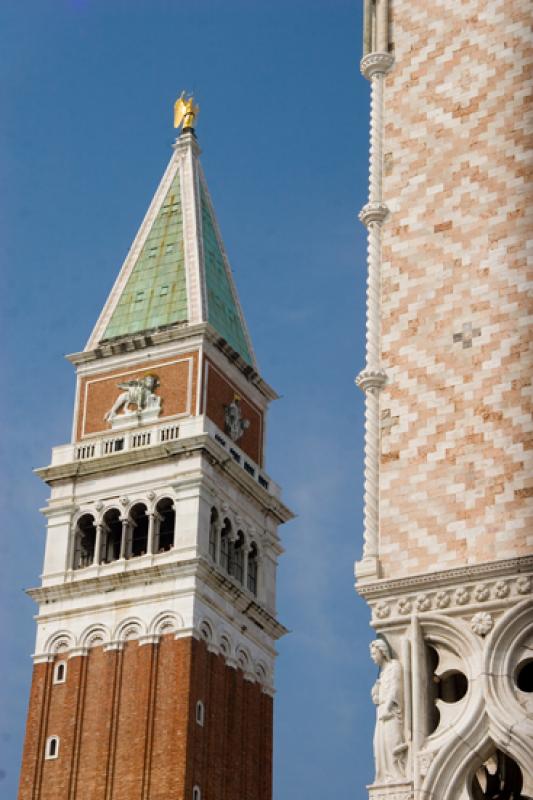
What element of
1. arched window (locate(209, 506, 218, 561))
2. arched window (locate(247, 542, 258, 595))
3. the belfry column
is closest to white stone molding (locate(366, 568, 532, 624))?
the belfry column

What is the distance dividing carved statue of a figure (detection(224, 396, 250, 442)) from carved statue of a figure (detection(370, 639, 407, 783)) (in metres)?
49.2

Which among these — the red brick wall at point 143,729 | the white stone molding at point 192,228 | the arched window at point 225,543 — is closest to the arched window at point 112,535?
the red brick wall at point 143,729

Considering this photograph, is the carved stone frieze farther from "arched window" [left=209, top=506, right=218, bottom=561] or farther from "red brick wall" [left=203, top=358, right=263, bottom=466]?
"red brick wall" [left=203, top=358, right=263, bottom=466]

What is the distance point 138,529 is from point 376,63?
43531 millimetres

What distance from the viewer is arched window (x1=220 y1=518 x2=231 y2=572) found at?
7012 centimetres

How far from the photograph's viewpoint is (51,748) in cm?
6731

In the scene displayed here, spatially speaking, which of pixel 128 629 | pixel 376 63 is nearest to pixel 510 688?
pixel 376 63

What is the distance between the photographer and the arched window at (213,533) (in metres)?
69.1

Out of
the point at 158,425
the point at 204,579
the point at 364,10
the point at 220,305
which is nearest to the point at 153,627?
the point at 204,579

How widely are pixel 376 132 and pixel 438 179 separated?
152 cm

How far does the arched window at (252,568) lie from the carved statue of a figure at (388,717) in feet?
159

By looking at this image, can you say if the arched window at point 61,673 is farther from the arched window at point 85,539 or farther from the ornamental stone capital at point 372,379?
the ornamental stone capital at point 372,379

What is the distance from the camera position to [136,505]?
69562 mm

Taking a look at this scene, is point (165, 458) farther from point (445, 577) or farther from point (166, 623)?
point (445, 577)
